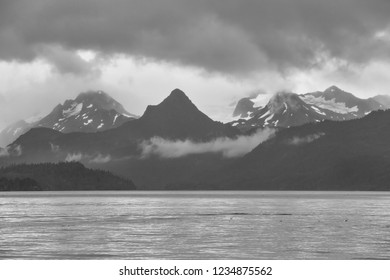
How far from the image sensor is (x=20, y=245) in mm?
91500

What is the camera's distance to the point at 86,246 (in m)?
92.6
